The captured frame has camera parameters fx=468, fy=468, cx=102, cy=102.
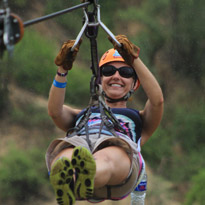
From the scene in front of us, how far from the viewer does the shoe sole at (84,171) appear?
182 cm

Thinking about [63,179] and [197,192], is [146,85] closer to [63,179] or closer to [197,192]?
[63,179]

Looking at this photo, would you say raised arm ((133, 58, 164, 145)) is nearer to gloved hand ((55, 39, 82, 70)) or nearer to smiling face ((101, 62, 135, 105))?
smiling face ((101, 62, 135, 105))

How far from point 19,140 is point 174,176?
210 centimetres

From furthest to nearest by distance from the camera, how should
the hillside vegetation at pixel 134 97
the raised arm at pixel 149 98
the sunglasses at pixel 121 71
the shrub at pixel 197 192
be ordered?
1. the hillside vegetation at pixel 134 97
2. the shrub at pixel 197 192
3. the sunglasses at pixel 121 71
4. the raised arm at pixel 149 98

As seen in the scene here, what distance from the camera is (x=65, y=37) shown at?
713 cm

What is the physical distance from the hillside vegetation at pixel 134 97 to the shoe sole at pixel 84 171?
12.5 ft

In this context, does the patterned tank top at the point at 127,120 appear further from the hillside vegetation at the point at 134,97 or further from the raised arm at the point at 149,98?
the hillside vegetation at the point at 134,97

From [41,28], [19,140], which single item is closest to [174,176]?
[19,140]

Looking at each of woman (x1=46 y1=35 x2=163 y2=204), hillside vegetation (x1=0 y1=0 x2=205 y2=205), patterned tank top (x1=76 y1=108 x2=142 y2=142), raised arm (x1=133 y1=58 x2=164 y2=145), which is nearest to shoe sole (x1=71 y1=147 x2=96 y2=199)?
woman (x1=46 y1=35 x2=163 y2=204)

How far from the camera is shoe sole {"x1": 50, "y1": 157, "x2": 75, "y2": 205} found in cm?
183

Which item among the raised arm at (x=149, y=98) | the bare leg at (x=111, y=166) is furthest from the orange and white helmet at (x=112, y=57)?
the bare leg at (x=111, y=166)

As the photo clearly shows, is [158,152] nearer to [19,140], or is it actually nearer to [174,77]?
[174,77]

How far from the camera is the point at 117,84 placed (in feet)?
8.21

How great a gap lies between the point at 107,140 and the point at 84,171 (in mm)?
338
